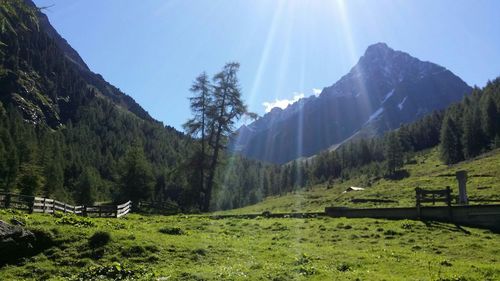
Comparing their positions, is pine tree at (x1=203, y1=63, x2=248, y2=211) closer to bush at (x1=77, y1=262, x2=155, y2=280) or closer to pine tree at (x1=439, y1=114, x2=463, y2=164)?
bush at (x1=77, y1=262, x2=155, y2=280)

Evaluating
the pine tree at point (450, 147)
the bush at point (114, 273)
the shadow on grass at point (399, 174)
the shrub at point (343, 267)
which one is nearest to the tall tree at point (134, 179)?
the bush at point (114, 273)

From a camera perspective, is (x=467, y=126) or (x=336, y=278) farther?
(x=467, y=126)

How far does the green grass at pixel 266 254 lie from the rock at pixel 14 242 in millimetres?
617

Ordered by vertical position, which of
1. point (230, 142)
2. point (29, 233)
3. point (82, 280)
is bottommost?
point (82, 280)

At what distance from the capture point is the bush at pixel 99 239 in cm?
2086

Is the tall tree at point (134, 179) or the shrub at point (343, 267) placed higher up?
the tall tree at point (134, 179)

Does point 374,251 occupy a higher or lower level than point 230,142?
lower

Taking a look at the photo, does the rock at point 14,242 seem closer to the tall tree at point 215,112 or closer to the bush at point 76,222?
the bush at point 76,222

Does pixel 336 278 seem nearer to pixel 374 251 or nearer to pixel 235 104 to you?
pixel 374 251

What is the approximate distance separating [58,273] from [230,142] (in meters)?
42.3

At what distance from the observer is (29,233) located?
20234mm

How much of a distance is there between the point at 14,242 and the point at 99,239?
3.49 meters

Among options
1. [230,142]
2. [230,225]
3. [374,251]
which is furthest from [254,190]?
[374,251]

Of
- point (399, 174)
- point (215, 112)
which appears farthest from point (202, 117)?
point (399, 174)
